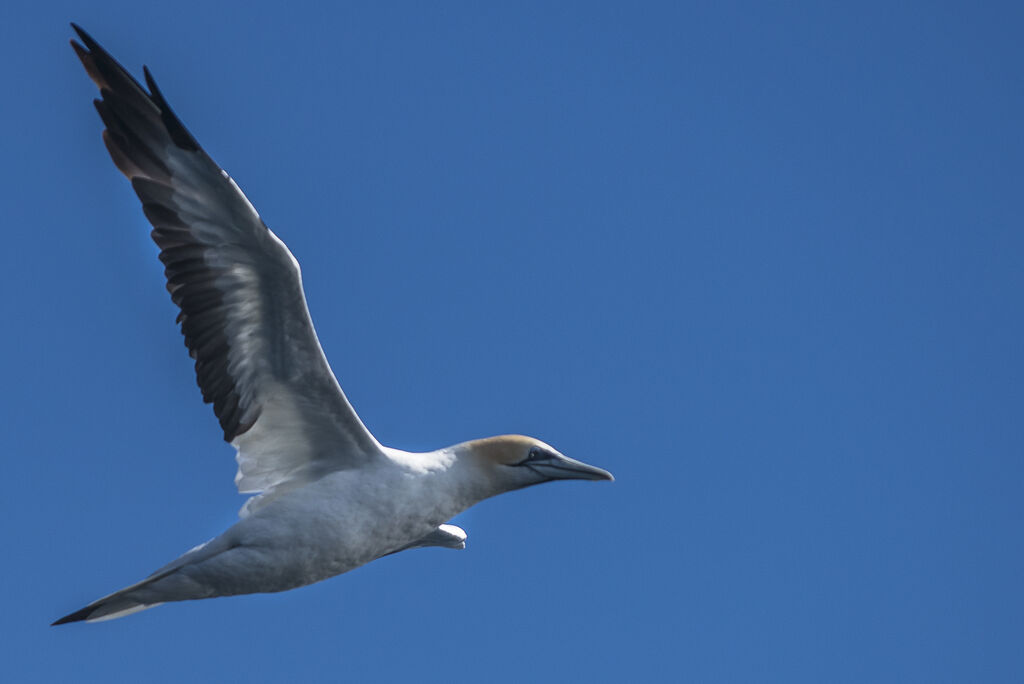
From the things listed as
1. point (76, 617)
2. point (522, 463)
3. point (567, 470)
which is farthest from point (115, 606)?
point (567, 470)

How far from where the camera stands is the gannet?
8.78 metres

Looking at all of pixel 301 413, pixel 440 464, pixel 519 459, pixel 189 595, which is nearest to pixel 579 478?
pixel 519 459

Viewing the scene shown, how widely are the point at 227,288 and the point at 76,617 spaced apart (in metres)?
2.50

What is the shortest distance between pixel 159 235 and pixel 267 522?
2.08 meters

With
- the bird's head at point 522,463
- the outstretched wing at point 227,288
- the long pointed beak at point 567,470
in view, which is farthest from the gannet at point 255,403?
the long pointed beak at point 567,470

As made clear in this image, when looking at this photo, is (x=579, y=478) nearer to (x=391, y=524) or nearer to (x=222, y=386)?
(x=391, y=524)

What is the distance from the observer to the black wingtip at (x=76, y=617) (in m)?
8.97

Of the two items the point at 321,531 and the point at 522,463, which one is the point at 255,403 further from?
the point at 522,463

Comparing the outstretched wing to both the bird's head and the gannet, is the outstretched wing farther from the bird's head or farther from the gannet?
the bird's head

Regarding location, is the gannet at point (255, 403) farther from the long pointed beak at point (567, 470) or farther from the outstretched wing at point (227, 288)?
the long pointed beak at point (567, 470)

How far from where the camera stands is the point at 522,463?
979cm

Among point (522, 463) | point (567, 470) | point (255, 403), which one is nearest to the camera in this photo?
point (255, 403)

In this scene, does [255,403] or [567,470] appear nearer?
[255,403]

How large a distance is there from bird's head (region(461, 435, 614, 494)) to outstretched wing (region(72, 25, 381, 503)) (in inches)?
33.4
